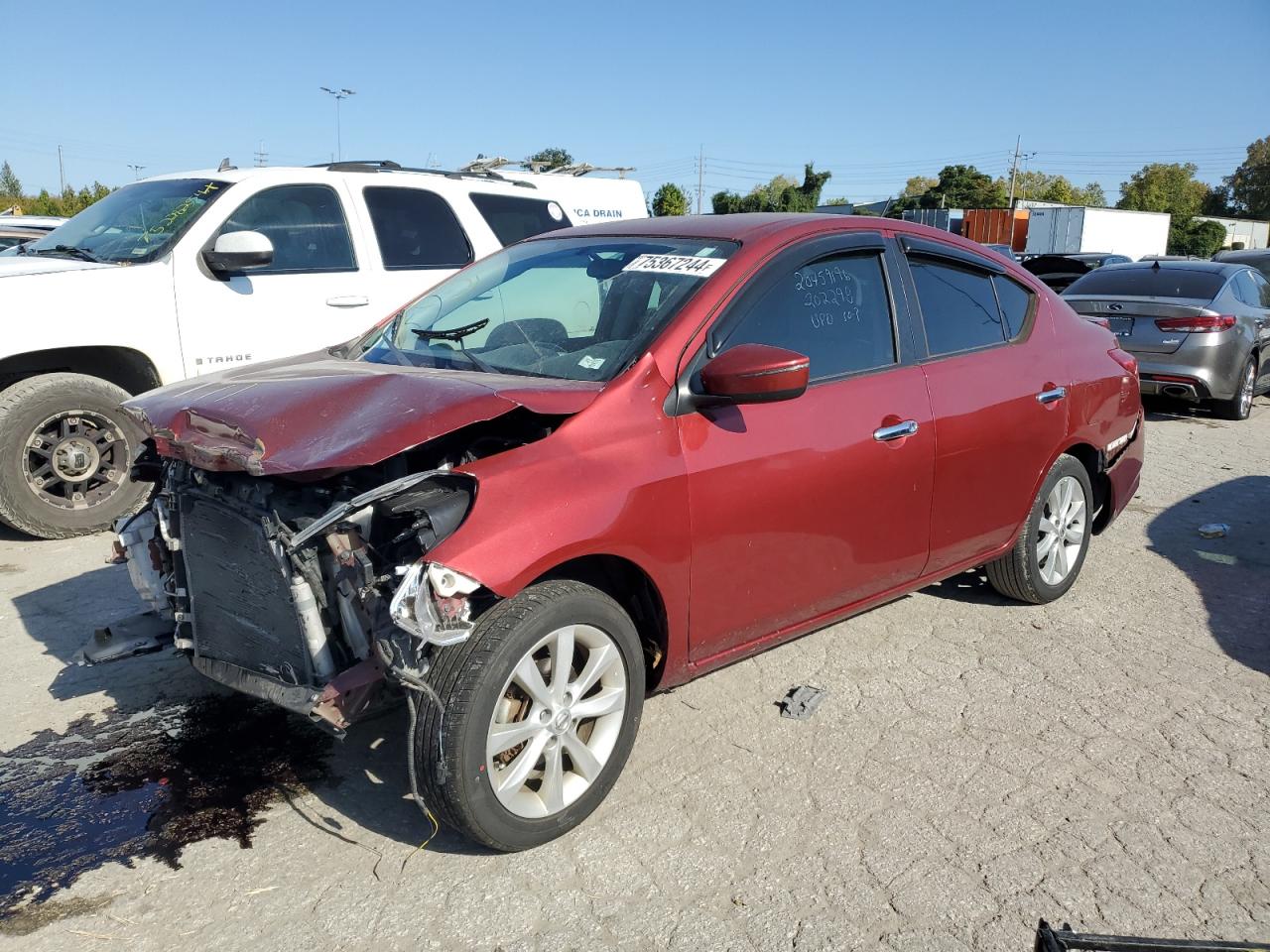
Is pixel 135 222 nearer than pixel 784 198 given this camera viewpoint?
Yes

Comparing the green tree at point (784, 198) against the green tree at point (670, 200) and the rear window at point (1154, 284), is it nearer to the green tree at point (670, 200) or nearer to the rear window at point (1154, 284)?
the green tree at point (670, 200)

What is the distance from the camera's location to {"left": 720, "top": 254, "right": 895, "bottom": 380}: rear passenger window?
12.0 feet

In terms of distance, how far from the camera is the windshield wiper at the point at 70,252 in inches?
250

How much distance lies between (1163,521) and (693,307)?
4.81 meters

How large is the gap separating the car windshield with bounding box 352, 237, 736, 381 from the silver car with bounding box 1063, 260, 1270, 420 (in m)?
8.01

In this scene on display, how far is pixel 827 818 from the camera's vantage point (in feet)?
10.7

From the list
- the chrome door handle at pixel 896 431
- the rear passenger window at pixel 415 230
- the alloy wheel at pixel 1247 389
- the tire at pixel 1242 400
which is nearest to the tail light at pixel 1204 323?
the tire at pixel 1242 400

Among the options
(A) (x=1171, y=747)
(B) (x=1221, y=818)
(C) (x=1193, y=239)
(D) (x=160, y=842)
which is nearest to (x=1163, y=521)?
(A) (x=1171, y=747)

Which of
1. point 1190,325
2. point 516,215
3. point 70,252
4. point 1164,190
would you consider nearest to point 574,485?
point 70,252

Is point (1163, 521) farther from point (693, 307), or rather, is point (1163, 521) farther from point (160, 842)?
point (160, 842)

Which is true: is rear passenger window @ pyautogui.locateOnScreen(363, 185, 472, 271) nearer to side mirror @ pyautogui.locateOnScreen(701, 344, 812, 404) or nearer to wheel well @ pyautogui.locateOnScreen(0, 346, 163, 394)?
wheel well @ pyautogui.locateOnScreen(0, 346, 163, 394)

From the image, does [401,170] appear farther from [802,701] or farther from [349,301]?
[802,701]

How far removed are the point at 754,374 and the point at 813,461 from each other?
22.3 inches

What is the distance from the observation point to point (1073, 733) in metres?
3.84
